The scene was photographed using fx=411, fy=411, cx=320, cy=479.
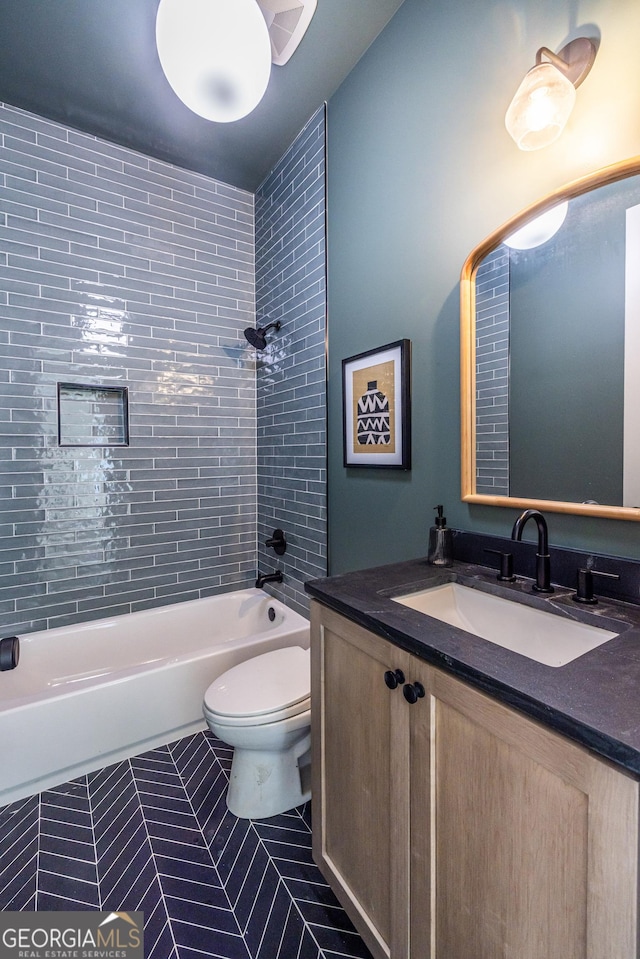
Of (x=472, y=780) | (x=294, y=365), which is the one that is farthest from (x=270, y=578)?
(x=472, y=780)

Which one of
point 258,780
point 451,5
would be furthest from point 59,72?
point 258,780

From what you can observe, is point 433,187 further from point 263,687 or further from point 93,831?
point 93,831

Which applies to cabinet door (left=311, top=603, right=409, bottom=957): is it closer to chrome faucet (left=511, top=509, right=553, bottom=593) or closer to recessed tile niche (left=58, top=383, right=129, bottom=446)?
chrome faucet (left=511, top=509, right=553, bottom=593)

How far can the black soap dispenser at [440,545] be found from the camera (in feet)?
4.46

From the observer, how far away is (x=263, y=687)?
156 cm

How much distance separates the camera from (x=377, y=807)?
0.95m

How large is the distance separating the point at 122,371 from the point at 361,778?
2265 mm

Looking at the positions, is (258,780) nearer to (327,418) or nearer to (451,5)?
(327,418)

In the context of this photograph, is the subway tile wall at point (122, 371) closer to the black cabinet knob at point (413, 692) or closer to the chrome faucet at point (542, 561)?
the chrome faucet at point (542, 561)

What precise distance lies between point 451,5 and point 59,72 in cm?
169

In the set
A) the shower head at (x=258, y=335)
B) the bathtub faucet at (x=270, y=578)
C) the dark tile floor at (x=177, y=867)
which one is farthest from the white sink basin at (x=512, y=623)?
the shower head at (x=258, y=335)

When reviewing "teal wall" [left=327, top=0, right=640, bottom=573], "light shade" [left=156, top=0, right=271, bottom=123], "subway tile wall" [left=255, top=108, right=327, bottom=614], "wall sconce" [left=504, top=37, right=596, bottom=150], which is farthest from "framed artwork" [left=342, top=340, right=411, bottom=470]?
"light shade" [left=156, top=0, right=271, bottom=123]

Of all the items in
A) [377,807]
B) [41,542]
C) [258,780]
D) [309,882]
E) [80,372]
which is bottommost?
→ [309,882]

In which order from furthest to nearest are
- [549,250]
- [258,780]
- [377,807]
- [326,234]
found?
[326,234]
[258,780]
[549,250]
[377,807]
